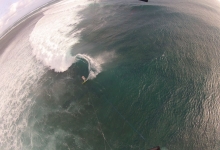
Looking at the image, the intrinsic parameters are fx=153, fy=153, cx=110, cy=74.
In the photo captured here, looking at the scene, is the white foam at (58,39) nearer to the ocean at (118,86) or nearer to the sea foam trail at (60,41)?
the sea foam trail at (60,41)

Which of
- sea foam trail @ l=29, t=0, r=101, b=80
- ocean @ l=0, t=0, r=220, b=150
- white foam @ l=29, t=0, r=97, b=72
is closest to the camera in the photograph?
ocean @ l=0, t=0, r=220, b=150

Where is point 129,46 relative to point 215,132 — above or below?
above

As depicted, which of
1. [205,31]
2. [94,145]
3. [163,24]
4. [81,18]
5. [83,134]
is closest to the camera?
[94,145]

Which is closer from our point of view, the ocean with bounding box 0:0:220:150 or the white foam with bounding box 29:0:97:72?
the ocean with bounding box 0:0:220:150

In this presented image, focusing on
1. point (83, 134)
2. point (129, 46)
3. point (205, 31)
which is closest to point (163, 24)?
point (205, 31)

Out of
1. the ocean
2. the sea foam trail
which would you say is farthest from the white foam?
the ocean

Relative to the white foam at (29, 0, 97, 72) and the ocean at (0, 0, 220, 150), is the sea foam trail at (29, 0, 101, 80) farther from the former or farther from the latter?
the ocean at (0, 0, 220, 150)

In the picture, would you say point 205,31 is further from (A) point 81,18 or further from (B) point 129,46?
(A) point 81,18

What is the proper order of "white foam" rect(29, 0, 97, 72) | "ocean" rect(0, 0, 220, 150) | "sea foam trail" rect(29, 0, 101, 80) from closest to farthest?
"ocean" rect(0, 0, 220, 150)
"sea foam trail" rect(29, 0, 101, 80)
"white foam" rect(29, 0, 97, 72)
